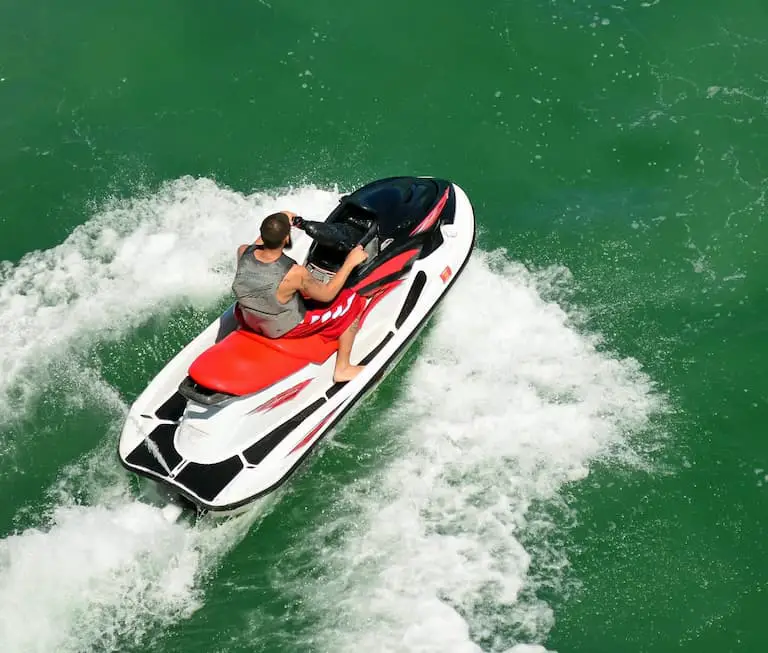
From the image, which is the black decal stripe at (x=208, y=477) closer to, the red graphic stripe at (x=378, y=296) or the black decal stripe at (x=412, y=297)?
the red graphic stripe at (x=378, y=296)

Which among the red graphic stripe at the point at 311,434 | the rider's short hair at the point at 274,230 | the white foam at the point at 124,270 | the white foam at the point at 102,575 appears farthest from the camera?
the white foam at the point at 124,270

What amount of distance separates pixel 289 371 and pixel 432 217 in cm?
184

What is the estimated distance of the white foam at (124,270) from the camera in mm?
7625

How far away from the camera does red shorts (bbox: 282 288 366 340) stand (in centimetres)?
639

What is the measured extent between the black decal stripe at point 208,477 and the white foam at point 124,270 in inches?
72.6

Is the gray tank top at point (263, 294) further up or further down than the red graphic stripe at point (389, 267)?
further up

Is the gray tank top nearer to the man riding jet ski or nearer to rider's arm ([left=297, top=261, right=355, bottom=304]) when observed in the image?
the man riding jet ski

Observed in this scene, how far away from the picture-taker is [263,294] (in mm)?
Result: 5996

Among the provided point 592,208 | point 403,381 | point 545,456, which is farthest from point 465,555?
point 592,208

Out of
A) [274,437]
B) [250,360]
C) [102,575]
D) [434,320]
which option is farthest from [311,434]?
[434,320]

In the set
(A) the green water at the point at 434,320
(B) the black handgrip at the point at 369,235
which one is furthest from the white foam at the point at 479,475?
(B) the black handgrip at the point at 369,235

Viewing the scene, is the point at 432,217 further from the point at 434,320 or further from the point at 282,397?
the point at 282,397

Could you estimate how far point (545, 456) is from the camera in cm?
695

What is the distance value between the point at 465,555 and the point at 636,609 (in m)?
1.18
